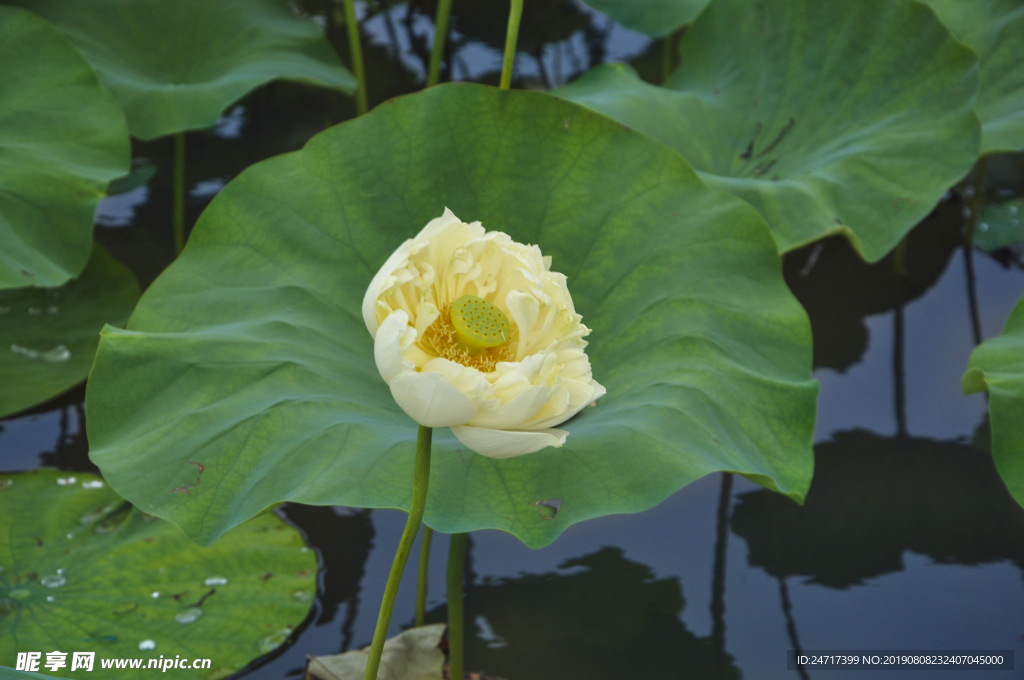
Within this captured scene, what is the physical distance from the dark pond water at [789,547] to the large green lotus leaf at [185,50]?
1.14 feet

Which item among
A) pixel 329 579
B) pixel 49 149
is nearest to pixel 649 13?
pixel 49 149

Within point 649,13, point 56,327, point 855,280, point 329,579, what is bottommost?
point 329,579

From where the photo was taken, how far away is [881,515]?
1.36 metres

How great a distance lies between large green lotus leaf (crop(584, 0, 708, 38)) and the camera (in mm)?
1696

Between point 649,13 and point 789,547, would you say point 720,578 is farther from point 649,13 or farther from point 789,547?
point 649,13

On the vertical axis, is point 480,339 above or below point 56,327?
above

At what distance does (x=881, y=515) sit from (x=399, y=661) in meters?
0.82

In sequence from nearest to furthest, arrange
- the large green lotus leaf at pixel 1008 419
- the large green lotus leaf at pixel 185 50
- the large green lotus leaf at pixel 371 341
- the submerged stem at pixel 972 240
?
1. the large green lotus leaf at pixel 371 341
2. the large green lotus leaf at pixel 1008 419
3. the large green lotus leaf at pixel 185 50
4. the submerged stem at pixel 972 240

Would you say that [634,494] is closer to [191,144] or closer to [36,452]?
[36,452]

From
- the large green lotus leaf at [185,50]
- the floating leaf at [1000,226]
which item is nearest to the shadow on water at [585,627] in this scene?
the large green lotus leaf at [185,50]

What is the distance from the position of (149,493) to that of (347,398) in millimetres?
204

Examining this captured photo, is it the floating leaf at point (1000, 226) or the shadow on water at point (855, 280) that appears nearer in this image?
the shadow on water at point (855, 280)

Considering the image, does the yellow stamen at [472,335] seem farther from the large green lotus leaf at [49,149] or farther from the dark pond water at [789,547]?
the large green lotus leaf at [49,149]

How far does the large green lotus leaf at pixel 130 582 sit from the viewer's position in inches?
40.0
